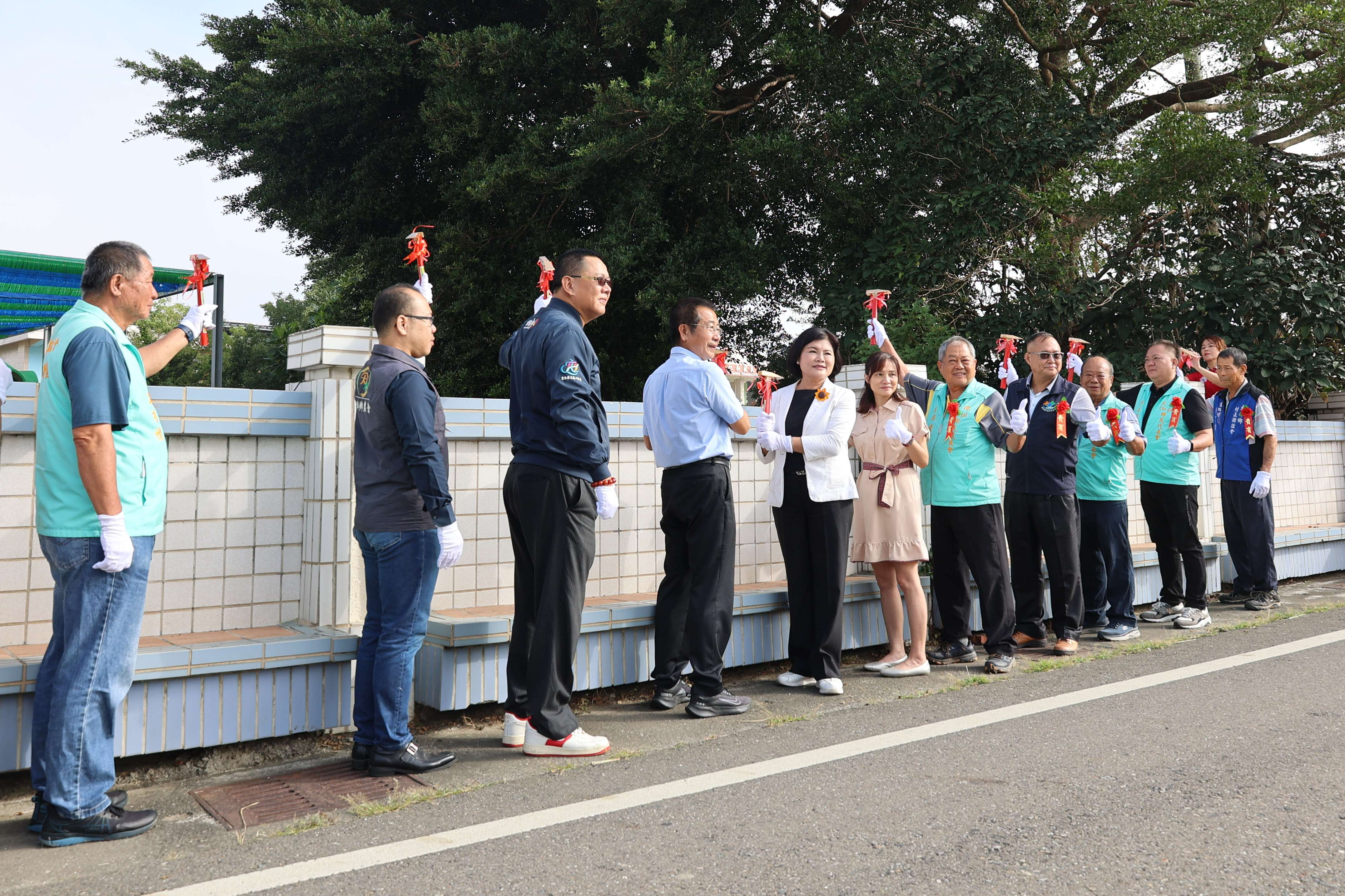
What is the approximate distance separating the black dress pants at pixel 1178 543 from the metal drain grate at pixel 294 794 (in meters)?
5.81

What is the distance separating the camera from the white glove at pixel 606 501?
14.4 feet

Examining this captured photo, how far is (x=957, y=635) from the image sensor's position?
590 cm

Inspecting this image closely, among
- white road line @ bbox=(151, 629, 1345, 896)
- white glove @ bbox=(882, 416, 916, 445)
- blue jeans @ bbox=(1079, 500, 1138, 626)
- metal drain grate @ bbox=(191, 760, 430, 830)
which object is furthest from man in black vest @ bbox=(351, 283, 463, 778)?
blue jeans @ bbox=(1079, 500, 1138, 626)

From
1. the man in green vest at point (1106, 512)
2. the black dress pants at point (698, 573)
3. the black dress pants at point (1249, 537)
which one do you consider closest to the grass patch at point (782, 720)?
the black dress pants at point (698, 573)

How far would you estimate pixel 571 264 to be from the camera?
4289mm

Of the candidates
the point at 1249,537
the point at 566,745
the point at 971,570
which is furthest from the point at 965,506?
the point at 1249,537

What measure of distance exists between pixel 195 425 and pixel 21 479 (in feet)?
2.19

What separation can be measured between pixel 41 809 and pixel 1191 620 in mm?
6750

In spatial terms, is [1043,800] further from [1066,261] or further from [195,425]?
[1066,261]

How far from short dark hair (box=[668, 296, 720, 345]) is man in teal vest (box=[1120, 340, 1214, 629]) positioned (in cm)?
409

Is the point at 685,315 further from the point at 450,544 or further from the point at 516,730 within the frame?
the point at 516,730

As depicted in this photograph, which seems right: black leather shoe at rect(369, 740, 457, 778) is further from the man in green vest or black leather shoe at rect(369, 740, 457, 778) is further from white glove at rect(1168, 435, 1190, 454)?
white glove at rect(1168, 435, 1190, 454)

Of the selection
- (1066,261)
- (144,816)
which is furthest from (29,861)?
(1066,261)

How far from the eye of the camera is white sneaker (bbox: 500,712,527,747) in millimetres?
4199
